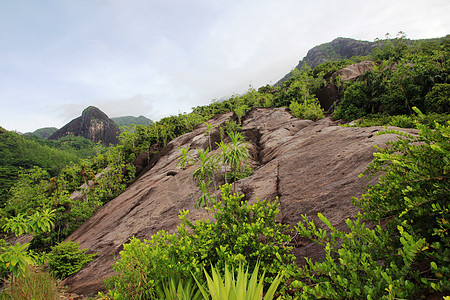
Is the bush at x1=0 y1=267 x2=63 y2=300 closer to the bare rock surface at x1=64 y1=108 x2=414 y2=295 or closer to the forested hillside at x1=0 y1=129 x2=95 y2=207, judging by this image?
the bare rock surface at x1=64 y1=108 x2=414 y2=295

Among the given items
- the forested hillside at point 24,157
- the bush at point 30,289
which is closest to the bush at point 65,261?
the bush at point 30,289

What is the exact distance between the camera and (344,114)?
1557 centimetres

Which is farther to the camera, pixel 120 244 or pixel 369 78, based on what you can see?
pixel 369 78

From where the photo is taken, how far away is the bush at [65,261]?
6.72 m

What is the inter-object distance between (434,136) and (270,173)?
596 centimetres

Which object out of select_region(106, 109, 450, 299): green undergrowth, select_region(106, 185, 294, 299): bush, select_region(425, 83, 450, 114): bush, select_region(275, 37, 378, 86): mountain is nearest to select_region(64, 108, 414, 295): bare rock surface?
select_region(106, 185, 294, 299): bush

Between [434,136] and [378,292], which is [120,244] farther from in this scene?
[434,136]

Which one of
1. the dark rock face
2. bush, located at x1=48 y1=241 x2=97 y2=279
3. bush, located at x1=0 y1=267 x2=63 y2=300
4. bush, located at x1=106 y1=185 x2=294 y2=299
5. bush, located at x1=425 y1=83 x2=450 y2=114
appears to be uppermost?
the dark rock face

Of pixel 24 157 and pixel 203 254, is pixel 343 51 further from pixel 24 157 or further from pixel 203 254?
pixel 24 157

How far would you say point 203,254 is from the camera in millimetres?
2826

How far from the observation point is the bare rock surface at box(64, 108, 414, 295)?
4.34m

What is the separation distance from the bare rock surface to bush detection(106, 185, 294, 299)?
78 centimetres

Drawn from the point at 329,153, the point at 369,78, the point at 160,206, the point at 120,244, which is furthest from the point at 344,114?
the point at 120,244

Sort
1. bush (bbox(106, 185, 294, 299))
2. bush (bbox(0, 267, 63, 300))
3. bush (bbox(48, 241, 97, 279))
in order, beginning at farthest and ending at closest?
1. bush (bbox(48, 241, 97, 279))
2. bush (bbox(0, 267, 63, 300))
3. bush (bbox(106, 185, 294, 299))
